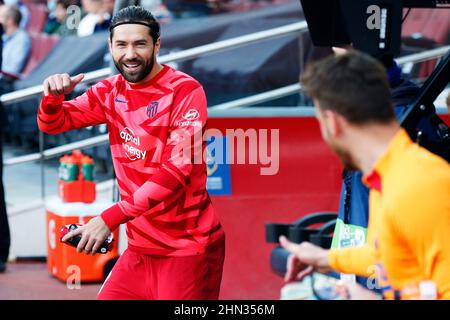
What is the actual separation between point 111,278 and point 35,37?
12194 mm

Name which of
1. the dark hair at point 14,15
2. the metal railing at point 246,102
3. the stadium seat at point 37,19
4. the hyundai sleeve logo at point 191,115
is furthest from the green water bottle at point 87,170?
the stadium seat at point 37,19

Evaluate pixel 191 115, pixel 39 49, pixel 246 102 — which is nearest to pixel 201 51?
pixel 246 102

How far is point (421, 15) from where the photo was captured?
11953mm

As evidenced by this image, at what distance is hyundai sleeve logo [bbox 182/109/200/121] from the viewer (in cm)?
488

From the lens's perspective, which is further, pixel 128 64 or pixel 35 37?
pixel 35 37

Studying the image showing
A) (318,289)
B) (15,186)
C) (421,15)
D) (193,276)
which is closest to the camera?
(193,276)

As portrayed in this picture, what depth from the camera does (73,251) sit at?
336 inches

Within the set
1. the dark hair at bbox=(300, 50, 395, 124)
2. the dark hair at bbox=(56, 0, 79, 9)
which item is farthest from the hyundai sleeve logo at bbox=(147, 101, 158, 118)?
the dark hair at bbox=(56, 0, 79, 9)

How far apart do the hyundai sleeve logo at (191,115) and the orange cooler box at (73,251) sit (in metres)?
3.59

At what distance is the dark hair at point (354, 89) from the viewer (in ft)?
10.4

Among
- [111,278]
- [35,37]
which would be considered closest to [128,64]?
Answer: [111,278]

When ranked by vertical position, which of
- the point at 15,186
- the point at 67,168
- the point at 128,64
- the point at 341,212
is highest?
the point at 128,64

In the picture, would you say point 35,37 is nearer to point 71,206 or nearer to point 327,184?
point 71,206

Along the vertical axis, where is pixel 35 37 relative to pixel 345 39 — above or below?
below
